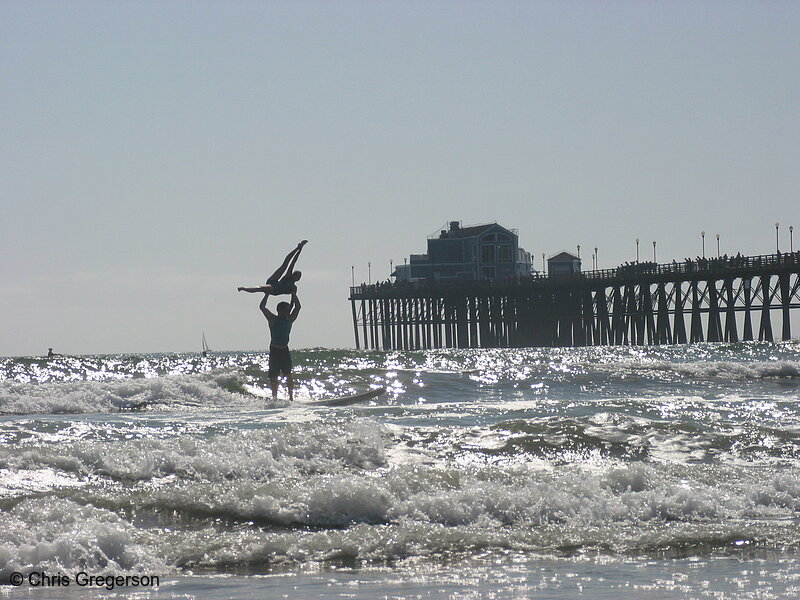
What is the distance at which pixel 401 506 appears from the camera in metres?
9.19

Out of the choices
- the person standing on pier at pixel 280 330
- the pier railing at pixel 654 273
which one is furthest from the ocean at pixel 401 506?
the pier railing at pixel 654 273

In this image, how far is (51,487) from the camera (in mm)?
9977

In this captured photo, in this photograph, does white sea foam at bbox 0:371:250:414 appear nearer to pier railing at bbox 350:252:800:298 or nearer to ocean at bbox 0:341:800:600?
ocean at bbox 0:341:800:600

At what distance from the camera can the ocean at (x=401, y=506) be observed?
23.5ft

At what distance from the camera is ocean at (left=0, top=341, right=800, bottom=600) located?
717cm

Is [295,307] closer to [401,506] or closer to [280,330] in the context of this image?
[280,330]

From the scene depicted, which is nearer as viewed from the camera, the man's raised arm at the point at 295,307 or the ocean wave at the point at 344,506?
the ocean wave at the point at 344,506

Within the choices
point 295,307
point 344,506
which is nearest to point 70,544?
point 344,506

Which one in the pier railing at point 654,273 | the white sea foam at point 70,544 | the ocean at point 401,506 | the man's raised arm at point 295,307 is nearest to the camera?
the ocean at point 401,506

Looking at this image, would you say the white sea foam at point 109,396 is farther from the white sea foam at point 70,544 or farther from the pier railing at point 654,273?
the pier railing at point 654,273

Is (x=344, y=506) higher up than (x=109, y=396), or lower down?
lower down

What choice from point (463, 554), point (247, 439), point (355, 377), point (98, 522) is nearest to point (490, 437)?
point (247, 439)

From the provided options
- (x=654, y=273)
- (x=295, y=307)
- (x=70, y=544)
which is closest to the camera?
(x=70, y=544)

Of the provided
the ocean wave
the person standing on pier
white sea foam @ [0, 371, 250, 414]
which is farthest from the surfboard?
the ocean wave
